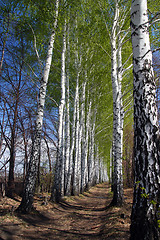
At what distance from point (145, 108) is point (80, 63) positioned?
10113 mm

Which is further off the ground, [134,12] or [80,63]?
[80,63]

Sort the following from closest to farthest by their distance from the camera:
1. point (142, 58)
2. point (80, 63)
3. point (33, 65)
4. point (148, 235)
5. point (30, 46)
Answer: point (148, 235)
point (142, 58)
point (30, 46)
point (33, 65)
point (80, 63)

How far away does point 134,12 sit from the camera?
319cm

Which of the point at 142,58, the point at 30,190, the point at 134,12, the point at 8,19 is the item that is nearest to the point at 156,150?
the point at 142,58

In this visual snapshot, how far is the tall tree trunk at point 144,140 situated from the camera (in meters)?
2.38

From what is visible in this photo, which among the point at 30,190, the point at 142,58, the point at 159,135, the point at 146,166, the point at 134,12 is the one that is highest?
the point at 134,12

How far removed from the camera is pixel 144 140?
8.65ft

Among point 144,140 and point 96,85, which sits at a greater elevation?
point 96,85

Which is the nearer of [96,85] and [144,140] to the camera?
[144,140]

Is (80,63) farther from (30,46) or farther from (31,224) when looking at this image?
(31,224)

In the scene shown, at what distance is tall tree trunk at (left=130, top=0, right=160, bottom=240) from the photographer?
2.38 metres

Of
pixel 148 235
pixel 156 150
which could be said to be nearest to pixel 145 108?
pixel 156 150

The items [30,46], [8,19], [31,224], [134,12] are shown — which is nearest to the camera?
[134,12]

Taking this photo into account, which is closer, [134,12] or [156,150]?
[156,150]
